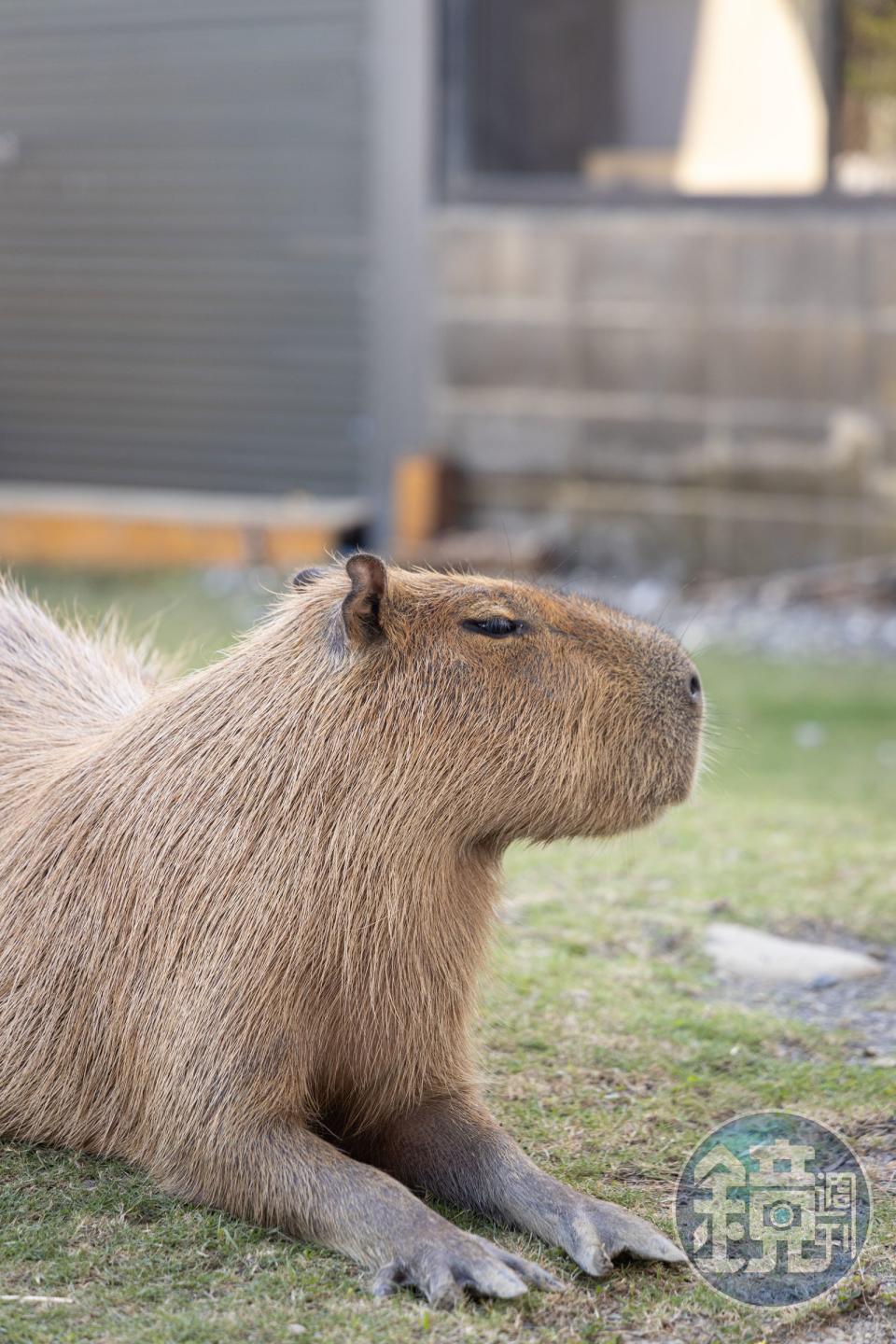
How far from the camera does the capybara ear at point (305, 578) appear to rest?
264 cm

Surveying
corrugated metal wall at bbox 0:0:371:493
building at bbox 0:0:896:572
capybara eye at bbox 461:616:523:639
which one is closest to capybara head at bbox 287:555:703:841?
capybara eye at bbox 461:616:523:639

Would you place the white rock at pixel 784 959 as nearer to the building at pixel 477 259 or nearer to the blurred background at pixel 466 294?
the blurred background at pixel 466 294

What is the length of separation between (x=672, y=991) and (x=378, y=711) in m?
1.24

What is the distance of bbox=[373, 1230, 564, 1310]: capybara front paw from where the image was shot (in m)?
2.14

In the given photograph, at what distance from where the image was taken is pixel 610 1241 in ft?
7.44

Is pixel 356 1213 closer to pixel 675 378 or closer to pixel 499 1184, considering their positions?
pixel 499 1184

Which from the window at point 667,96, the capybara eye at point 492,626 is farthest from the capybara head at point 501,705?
the window at point 667,96

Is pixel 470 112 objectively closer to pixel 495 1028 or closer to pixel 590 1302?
pixel 495 1028

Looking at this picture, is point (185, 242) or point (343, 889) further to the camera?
point (185, 242)

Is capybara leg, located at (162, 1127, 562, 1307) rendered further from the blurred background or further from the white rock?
the blurred background

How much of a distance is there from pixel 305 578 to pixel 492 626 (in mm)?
349

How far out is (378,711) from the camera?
2.40m
